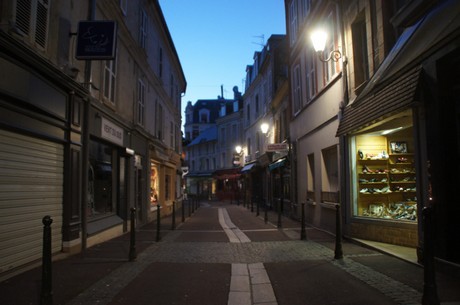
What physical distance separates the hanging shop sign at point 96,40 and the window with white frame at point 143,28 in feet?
21.1

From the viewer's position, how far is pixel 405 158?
10414mm

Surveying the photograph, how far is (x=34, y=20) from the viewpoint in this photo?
7.02 m

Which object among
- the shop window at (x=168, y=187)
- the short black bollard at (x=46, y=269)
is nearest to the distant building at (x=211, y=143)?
the shop window at (x=168, y=187)

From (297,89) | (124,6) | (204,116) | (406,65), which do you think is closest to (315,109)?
(297,89)

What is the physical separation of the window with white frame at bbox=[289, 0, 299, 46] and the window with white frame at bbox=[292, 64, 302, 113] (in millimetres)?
1415

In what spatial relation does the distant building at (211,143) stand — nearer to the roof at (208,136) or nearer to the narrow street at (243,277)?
the roof at (208,136)

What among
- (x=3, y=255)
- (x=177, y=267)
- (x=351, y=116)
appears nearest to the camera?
(x=3, y=255)

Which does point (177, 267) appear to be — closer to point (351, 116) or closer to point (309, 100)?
point (351, 116)

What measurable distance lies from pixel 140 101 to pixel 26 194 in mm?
8992

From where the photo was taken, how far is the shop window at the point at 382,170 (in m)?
10.3

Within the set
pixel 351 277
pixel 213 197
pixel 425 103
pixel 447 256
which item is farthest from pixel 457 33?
pixel 213 197

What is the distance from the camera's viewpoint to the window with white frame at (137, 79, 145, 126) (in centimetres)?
1514

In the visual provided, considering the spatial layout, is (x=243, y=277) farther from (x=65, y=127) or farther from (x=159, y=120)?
(x=159, y=120)

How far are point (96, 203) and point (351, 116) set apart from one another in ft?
22.9
